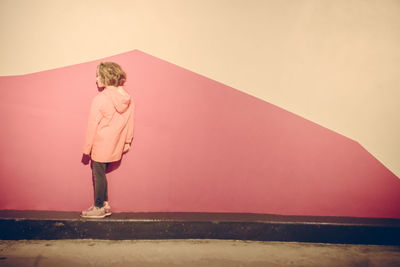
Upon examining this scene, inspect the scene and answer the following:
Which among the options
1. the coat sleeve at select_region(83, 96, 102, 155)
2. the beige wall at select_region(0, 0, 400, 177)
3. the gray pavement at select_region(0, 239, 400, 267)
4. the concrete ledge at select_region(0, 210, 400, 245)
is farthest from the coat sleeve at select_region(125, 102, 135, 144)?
the gray pavement at select_region(0, 239, 400, 267)

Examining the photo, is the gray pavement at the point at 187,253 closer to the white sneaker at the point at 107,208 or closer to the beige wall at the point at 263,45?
the white sneaker at the point at 107,208

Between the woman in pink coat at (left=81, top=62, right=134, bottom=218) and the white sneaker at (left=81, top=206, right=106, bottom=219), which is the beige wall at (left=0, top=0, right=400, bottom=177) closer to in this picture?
the woman in pink coat at (left=81, top=62, right=134, bottom=218)

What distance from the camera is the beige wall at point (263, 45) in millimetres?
2887

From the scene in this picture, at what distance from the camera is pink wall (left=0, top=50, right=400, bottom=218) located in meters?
2.94

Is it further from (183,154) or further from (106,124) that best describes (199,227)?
(106,124)

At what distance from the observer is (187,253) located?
2680mm

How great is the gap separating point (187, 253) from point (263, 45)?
213cm

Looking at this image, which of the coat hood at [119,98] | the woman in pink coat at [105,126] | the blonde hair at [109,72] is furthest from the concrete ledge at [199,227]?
the blonde hair at [109,72]

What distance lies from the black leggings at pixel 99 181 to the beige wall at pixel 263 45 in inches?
41.0

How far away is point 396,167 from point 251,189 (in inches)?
63.2

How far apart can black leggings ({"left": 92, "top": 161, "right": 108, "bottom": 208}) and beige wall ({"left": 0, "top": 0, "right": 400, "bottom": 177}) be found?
104 centimetres

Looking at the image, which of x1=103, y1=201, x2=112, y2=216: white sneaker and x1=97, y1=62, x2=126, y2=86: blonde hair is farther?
x1=103, y1=201, x2=112, y2=216: white sneaker

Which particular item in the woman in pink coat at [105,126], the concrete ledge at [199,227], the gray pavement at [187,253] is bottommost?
the gray pavement at [187,253]

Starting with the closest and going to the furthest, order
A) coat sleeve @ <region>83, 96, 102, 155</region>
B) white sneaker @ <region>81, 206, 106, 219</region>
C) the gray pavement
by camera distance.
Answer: the gray pavement → coat sleeve @ <region>83, 96, 102, 155</region> → white sneaker @ <region>81, 206, 106, 219</region>
